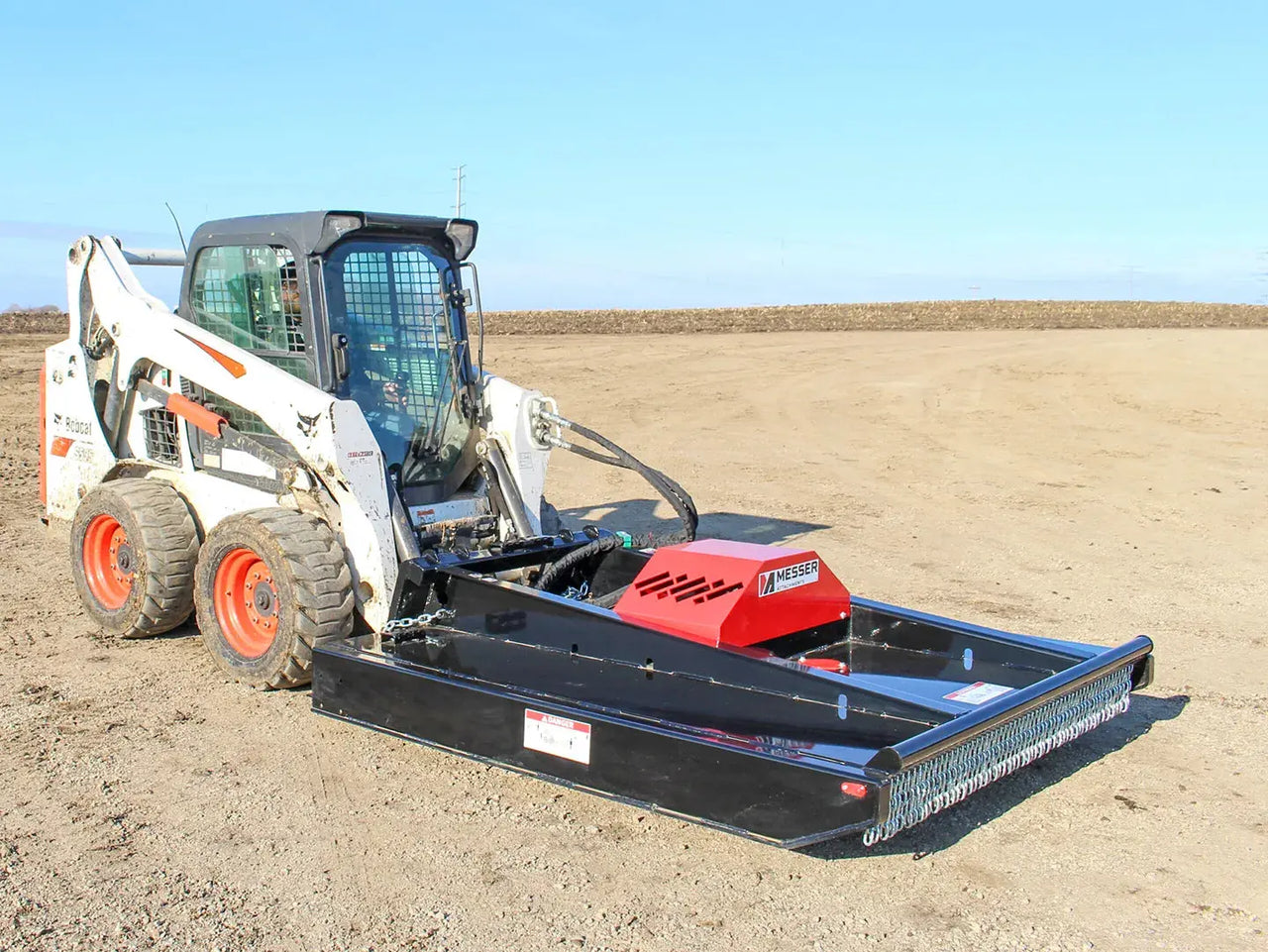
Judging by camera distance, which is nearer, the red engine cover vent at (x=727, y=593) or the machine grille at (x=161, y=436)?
the red engine cover vent at (x=727, y=593)

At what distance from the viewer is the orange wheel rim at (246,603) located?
227 inches

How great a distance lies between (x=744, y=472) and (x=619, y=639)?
7.98 metres

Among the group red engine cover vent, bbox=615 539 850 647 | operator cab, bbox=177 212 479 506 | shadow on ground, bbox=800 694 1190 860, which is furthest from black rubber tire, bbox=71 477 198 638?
shadow on ground, bbox=800 694 1190 860

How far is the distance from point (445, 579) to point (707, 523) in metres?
4.85

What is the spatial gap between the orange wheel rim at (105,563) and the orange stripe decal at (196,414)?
825mm

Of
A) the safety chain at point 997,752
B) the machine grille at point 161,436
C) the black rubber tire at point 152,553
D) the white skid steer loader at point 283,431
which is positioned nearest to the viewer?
the safety chain at point 997,752

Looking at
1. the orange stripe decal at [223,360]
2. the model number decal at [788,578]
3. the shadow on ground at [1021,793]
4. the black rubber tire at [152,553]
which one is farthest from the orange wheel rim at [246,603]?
the shadow on ground at [1021,793]

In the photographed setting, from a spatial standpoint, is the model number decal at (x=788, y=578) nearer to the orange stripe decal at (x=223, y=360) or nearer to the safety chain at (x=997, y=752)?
the safety chain at (x=997, y=752)

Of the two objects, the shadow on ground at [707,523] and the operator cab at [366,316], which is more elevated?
the operator cab at [366,316]

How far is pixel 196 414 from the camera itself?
6180 mm

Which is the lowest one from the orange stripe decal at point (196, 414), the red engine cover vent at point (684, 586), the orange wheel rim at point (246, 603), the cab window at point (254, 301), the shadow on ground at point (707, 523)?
the shadow on ground at point (707, 523)

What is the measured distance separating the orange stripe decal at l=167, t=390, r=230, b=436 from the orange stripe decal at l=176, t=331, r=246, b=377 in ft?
0.24

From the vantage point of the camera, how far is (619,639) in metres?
4.86

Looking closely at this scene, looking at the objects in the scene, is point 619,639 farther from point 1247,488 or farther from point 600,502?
point 1247,488
